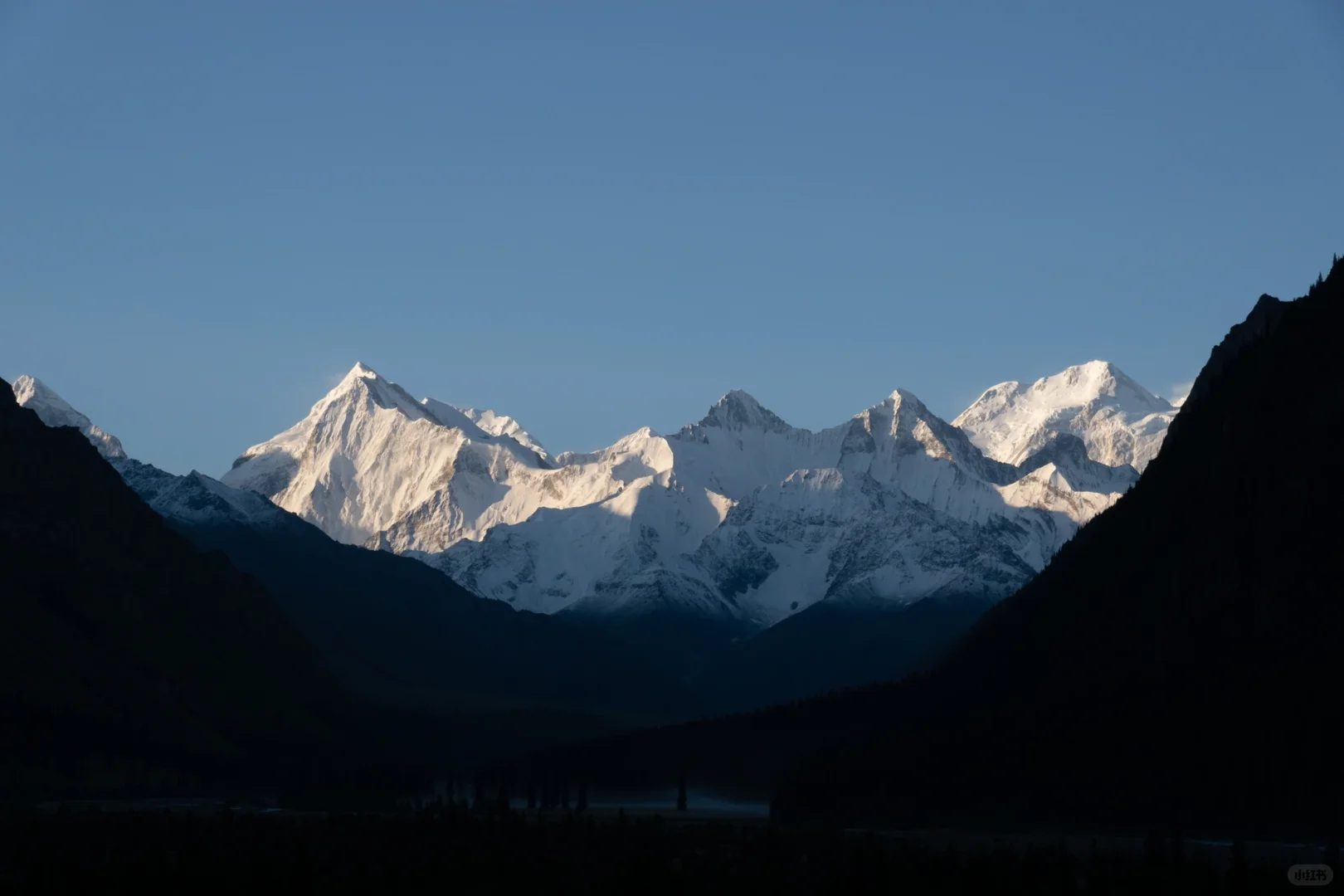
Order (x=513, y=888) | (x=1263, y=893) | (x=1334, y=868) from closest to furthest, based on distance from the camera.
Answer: (x=1263, y=893) < (x=1334, y=868) < (x=513, y=888)

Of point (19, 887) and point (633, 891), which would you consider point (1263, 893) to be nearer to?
point (633, 891)

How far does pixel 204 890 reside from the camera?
650ft

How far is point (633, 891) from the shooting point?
192 metres

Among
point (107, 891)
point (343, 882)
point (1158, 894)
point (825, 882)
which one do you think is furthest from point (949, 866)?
point (107, 891)

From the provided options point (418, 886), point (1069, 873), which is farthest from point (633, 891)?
point (1069, 873)

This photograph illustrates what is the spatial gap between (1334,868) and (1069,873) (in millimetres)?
21408

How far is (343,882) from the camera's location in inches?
7859

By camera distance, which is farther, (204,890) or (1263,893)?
(204,890)

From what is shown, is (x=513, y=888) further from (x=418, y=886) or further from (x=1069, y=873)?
(x=1069, y=873)

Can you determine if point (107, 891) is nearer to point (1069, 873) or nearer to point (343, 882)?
point (343, 882)

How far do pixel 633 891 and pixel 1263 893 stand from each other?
171 ft

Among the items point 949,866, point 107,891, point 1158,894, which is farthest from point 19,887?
point 1158,894

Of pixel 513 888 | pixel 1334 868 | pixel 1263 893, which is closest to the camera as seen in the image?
pixel 1263 893

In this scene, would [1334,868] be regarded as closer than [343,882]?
Yes
